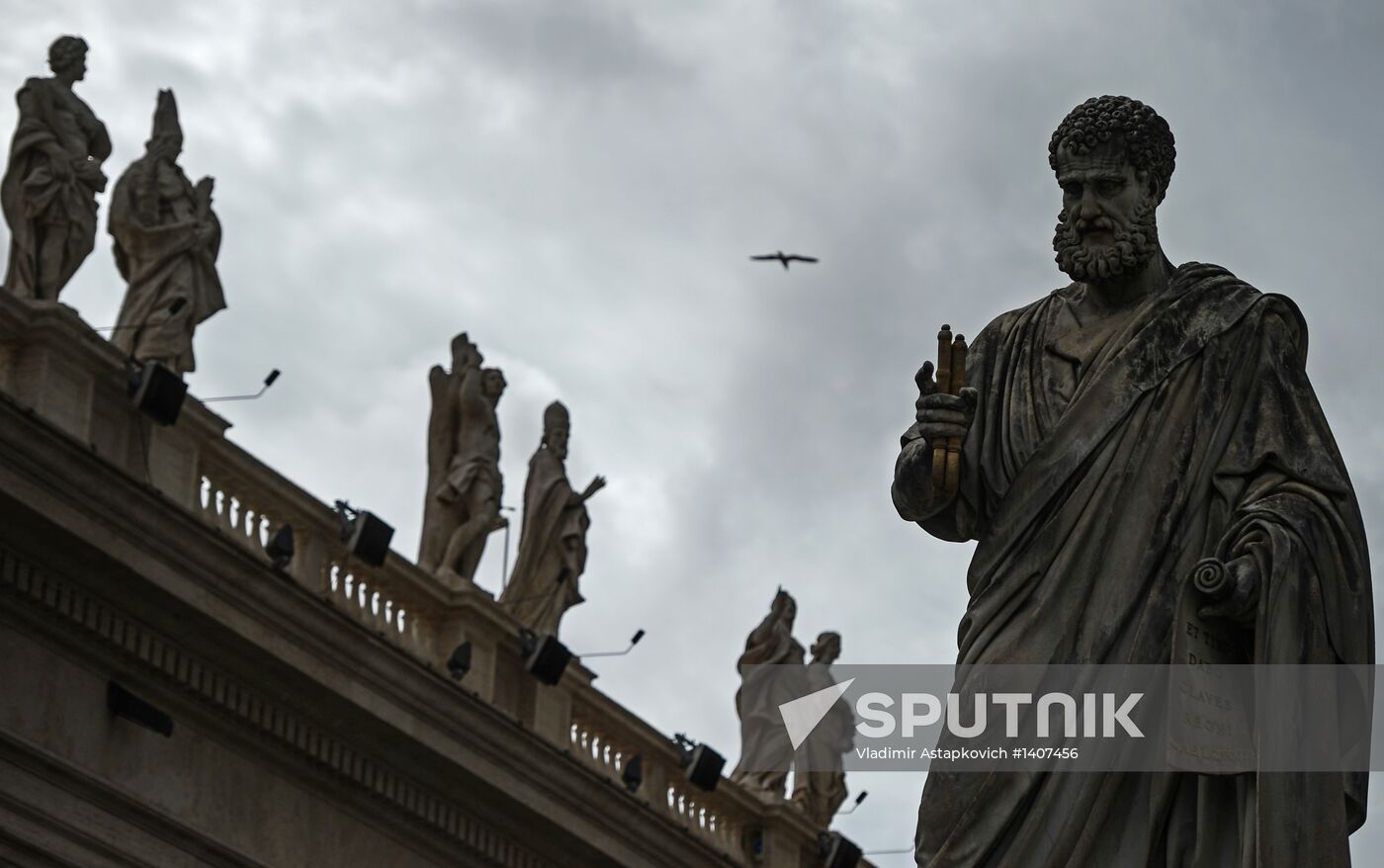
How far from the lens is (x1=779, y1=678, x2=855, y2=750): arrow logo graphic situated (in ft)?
98.7

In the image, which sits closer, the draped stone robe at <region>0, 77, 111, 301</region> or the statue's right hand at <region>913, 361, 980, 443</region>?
the statue's right hand at <region>913, 361, 980, 443</region>

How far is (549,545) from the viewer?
26.9 meters

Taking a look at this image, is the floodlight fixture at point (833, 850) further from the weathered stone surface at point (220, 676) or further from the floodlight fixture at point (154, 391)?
the floodlight fixture at point (154, 391)

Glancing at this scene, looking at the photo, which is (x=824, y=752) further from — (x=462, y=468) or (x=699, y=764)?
(x=462, y=468)

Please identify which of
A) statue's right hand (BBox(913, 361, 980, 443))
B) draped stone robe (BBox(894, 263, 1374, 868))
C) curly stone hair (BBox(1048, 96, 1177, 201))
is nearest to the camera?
draped stone robe (BBox(894, 263, 1374, 868))

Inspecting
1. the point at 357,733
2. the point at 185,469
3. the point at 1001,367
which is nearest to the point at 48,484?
→ the point at 185,469

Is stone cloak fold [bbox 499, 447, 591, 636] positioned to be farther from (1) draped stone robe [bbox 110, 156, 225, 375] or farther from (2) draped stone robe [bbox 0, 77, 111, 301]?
(2) draped stone robe [bbox 0, 77, 111, 301]

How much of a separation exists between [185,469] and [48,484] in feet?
6.59

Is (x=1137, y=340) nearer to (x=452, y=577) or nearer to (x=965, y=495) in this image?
(x=965, y=495)

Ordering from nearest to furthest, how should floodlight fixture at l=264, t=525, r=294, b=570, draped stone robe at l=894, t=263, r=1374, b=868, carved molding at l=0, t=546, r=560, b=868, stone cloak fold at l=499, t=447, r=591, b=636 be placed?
1. draped stone robe at l=894, t=263, r=1374, b=868
2. carved molding at l=0, t=546, r=560, b=868
3. floodlight fixture at l=264, t=525, r=294, b=570
4. stone cloak fold at l=499, t=447, r=591, b=636

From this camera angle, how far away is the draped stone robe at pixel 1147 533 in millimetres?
5668

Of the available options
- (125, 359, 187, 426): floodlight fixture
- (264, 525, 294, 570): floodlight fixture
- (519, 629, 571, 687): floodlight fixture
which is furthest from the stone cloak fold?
(125, 359, 187, 426): floodlight fixture

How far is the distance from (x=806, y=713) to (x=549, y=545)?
5.31 metres

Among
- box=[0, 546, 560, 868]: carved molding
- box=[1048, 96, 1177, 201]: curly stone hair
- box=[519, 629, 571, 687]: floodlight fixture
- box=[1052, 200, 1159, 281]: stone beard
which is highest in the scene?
box=[519, 629, 571, 687]: floodlight fixture
